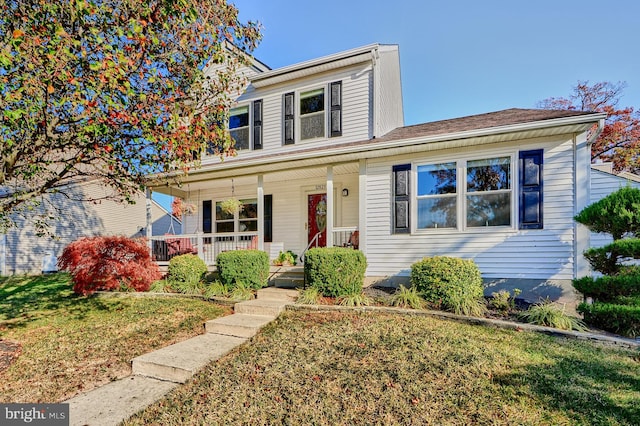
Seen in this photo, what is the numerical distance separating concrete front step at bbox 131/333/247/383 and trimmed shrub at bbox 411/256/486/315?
3.59 metres

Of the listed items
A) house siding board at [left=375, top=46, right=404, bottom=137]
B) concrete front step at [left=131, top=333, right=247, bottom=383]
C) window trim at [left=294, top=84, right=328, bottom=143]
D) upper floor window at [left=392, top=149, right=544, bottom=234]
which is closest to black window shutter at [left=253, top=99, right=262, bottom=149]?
window trim at [left=294, top=84, right=328, bottom=143]

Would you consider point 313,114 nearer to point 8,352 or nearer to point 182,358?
point 182,358

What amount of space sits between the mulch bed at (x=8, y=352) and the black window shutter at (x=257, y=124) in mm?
7324

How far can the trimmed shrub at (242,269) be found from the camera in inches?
281

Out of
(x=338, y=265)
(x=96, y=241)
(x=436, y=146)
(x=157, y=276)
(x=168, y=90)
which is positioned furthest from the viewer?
(x=157, y=276)

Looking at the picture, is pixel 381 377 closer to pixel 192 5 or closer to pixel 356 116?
pixel 192 5

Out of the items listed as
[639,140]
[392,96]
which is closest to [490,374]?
[392,96]

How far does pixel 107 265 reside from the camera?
297 inches

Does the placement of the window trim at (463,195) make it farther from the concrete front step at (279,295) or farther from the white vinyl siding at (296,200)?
the concrete front step at (279,295)

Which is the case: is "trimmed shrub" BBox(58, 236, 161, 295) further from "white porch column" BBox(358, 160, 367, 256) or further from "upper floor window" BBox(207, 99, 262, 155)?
"white porch column" BBox(358, 160, 367, 256)

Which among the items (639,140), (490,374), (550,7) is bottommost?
(490,374)

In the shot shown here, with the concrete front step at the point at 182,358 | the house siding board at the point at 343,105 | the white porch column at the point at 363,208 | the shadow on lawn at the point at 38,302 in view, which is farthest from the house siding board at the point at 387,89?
the shadow on lawn at the point at 38,302

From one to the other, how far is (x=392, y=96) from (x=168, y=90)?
28.0 ft

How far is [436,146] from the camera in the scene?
22.9 ft
